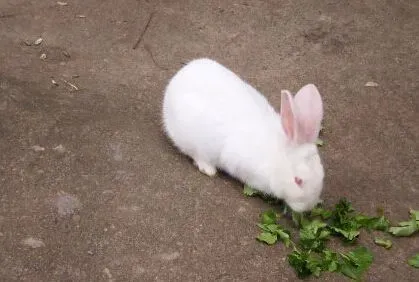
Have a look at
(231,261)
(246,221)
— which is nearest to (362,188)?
(246,221)

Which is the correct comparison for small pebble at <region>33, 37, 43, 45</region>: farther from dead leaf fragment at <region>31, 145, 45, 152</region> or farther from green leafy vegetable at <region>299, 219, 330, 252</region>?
green leafy vegetable at <region>299, 219, 330, 252</region>

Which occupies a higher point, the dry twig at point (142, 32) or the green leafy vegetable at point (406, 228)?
the green leafy vegetable at point (406, 228)

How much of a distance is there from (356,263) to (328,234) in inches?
8.8

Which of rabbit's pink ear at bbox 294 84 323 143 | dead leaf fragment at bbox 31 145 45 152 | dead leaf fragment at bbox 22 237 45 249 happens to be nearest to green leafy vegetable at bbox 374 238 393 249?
rabbit's pink ear at bbox 294 84 323 143

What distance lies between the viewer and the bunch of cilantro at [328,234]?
2.93 m

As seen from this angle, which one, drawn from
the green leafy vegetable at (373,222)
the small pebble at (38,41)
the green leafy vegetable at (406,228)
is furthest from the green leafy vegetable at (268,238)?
the small pebble at (38,41)

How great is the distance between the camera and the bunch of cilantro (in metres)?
2.93

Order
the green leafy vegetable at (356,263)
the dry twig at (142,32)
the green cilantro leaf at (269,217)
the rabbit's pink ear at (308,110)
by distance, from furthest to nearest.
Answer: the dry twig at (142,32)
the green cilantro leaf at (269,217)
the rabbit's pink ear at (308,110)
the green leafy vegetable at (356,263)

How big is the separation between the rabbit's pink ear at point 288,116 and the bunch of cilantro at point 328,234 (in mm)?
423

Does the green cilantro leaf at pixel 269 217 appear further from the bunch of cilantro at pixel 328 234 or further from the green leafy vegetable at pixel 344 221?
the green leafy vegetable at pixel 344 221

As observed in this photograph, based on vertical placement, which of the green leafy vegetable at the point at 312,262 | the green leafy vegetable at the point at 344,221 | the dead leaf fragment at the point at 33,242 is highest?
the green leafy vegetable at the point at 312,262

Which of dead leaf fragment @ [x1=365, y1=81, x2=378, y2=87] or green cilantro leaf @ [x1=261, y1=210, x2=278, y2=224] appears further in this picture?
dead leaf fragment @ [x1=365, y1=81, x2=378, y2=87]

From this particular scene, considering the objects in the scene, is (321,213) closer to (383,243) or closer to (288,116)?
(383,243)

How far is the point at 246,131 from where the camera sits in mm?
3354
